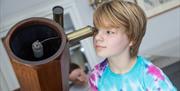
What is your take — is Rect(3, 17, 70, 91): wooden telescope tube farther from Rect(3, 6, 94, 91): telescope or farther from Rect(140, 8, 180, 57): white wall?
Rect(140, 8, 180, 57): white wall

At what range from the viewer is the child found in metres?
0.80

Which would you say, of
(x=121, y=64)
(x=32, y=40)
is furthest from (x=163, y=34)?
(x=32, y=40)

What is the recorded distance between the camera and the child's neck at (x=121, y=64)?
89cm

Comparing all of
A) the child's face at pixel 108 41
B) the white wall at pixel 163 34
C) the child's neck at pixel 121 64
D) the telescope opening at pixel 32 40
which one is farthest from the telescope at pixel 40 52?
the white wall at pixel 163 34

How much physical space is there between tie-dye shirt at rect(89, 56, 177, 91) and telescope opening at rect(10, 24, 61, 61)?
0.93 ft

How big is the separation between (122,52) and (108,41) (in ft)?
0.26

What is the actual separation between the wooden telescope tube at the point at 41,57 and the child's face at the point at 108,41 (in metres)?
0.15

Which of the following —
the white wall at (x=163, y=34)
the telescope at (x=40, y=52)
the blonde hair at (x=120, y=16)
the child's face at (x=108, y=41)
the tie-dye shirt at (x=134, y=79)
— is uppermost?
the telescope at (x=40, y=52)

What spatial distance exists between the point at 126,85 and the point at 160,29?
89cm

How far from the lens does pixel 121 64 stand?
2.93 ft

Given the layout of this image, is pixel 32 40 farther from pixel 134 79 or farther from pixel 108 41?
pixel 134 79

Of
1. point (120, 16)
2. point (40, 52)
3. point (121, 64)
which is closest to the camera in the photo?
point (40, 52)

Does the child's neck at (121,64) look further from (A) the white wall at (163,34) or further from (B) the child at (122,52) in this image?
(A) the white wall at (163,34)

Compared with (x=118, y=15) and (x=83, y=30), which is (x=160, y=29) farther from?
(x=83, y=30)
